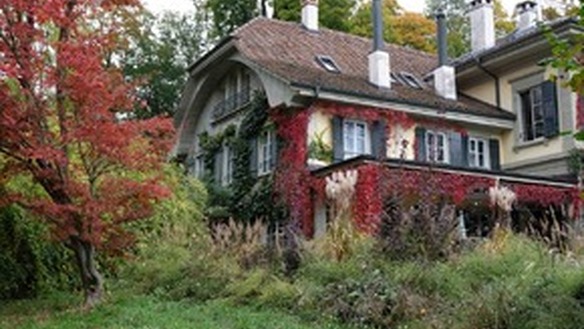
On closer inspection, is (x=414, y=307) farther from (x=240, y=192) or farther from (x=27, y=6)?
(x=240, y=192)

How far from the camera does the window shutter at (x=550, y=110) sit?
19859mm

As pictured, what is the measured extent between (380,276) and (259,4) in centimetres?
2749

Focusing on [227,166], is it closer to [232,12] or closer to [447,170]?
[447,170]

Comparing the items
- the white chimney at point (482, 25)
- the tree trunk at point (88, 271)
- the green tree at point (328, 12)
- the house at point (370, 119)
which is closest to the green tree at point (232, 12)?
the green tree at point (328, 12)

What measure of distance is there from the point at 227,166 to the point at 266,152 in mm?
2591

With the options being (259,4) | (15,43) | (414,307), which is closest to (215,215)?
(15,43)

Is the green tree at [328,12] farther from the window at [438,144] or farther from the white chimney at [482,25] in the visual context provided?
the window at [438,144]

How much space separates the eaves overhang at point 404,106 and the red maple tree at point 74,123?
295 inches

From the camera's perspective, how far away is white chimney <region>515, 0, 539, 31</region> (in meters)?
→ 23.9

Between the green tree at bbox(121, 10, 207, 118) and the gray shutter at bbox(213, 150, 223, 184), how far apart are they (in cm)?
1392

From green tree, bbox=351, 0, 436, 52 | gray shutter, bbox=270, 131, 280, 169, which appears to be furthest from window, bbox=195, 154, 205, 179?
green tree, bbox=351, 0, 436, 52

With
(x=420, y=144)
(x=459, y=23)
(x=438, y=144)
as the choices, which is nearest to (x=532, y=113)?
(x=438, y=144)

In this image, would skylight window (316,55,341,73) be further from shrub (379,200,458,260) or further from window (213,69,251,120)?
shrub (379,200,458,260)

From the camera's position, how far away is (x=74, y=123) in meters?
10.5
